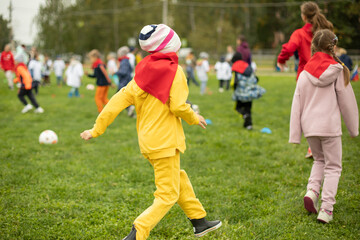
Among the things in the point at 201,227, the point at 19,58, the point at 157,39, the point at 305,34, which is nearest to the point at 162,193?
the point at 201,227

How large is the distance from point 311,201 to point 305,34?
2633mm

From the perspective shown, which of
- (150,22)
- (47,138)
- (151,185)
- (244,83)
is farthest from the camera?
→ (150,22)

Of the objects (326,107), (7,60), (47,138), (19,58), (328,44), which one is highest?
(328,44)

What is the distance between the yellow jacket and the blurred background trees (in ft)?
148

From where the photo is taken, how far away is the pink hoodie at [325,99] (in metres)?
3.83

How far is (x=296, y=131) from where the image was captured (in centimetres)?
405

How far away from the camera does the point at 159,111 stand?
10.3 feet

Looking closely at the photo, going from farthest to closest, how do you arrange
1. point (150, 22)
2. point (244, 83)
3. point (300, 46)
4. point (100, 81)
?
point (150, 22), point (100, 81), point (244, 83), point (300, 46)

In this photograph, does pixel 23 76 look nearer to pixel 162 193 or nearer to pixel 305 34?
pixel 305 34

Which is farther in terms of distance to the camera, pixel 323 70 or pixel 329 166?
pixel 329 166

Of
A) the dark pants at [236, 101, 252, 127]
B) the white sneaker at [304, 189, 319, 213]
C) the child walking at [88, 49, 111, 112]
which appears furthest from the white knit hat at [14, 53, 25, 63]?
the white sneaker at [304, 189, 319, 213]

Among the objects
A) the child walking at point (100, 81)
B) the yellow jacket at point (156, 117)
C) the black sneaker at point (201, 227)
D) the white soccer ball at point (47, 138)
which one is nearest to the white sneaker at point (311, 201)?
the black sneaker at point (201, 227)

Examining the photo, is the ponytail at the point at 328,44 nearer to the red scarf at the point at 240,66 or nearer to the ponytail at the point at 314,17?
the ponytail at the point at 314,17

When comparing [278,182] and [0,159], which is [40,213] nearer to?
[0,159]
